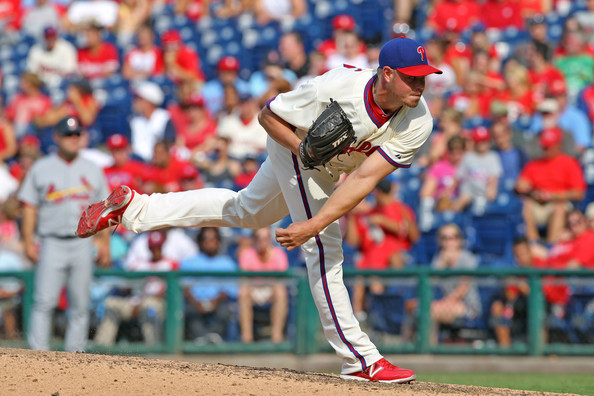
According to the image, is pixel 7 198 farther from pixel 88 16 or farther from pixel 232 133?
pixel 88 16

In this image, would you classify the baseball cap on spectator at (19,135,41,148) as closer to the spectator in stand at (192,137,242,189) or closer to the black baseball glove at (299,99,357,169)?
the spectator in stand at (192,137,242,189)

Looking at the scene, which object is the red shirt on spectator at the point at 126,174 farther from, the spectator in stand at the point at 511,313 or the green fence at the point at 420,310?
the spectator in stand at the point at 511,313

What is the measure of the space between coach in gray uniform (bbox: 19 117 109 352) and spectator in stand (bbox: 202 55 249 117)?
384cm

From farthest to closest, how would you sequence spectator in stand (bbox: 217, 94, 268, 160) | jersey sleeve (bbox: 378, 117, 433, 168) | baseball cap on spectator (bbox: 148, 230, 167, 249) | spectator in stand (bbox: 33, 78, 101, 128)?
spectator in stand (bbox: 33, 78, 101, 128), spectator in stand (bbox: 217, 94, 268, 160), baseball cap on spectator (bbox: 148, 230, 167, 249), jersey sleeve (bbox: 378, 117, 433, 168)

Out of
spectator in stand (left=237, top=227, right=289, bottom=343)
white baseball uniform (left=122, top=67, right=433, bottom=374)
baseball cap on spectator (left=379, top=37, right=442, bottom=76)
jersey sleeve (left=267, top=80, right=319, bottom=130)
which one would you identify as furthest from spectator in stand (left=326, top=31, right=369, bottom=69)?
baseball cap on spectator (left=379, top=37, right=442, bottom=76)

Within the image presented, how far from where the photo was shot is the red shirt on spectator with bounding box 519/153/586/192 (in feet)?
30.8

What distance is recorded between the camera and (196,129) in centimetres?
1130

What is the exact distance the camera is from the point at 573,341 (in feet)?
28.0

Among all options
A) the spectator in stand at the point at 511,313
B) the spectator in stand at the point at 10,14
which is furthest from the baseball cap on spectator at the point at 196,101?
the spectator in stand at the point at 10,14

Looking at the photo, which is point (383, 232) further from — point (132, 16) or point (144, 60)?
point (132, 16)

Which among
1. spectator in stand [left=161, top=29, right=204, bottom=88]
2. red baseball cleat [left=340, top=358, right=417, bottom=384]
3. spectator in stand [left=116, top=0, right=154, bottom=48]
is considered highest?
spectator in stand [left=116, top=0, right=154, bottom=48]

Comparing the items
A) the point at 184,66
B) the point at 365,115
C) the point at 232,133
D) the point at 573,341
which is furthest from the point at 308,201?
the point at 184,66

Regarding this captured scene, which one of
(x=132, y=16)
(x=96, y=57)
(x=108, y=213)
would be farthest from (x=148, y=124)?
(x=108, y=213)

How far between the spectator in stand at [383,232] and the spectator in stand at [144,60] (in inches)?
201
